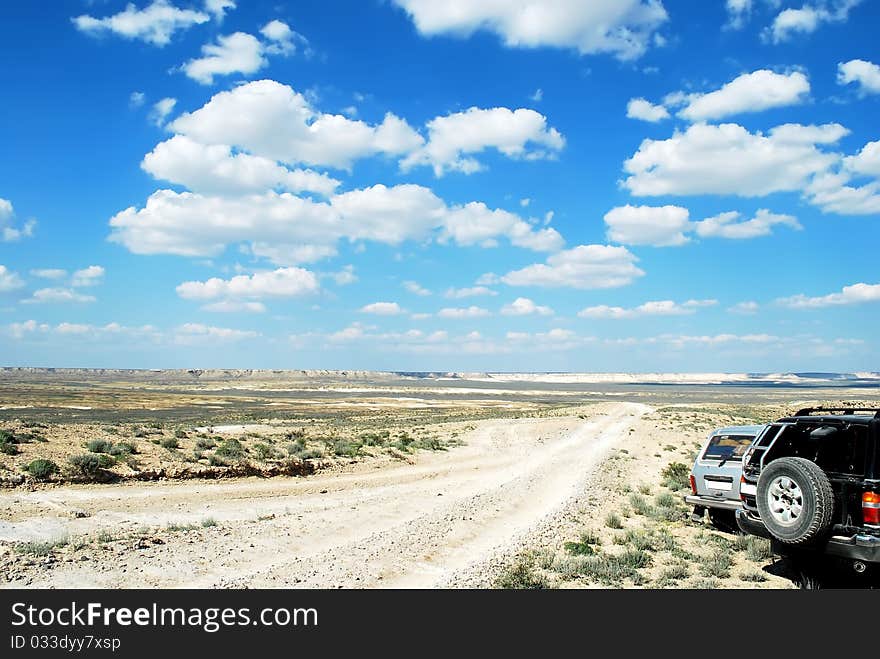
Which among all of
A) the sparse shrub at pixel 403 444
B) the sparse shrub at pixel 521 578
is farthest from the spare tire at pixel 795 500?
the sparse shrub at pixel 403 444

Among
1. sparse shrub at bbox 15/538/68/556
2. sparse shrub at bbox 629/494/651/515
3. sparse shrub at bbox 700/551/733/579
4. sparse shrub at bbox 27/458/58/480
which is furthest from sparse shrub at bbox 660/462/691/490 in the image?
sparse shrub at bbox 27/458/58/480

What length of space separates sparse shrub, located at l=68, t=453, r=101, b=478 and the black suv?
18.3 meters

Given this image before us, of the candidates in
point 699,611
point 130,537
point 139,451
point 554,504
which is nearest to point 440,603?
point 699,611

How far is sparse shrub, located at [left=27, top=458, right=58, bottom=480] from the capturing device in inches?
721

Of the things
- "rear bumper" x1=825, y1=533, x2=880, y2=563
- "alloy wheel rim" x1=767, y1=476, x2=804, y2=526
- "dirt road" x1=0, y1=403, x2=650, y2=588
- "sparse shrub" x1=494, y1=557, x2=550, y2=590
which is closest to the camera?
"rear bumper" x1=825, y1=533, x2=880, y2=563

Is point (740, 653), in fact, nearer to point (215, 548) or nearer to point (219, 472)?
point (215, 548)

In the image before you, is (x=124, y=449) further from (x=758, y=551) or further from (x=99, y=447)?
(x=758, y=551)

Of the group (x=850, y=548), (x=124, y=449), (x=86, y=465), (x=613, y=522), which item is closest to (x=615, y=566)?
(x=850, y=548)

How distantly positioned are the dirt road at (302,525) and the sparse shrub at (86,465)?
4.74 ft

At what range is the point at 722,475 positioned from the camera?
12047 mm

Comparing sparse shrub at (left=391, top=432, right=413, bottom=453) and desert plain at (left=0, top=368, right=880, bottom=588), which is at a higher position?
desert plain at (left=0, top=368, right=880, bottom=588)

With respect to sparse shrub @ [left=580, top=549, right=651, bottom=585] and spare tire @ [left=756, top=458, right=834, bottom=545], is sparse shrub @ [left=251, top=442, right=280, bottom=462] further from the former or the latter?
spare tire @ [left=756, top=458, right=834, bottom=545]

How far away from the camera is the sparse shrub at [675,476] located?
778 inches

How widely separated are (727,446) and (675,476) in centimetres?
993
